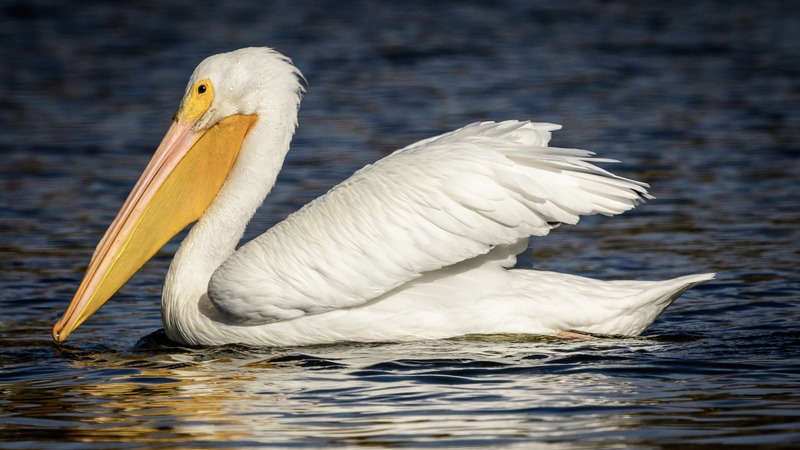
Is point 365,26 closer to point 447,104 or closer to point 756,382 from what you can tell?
point 447,104

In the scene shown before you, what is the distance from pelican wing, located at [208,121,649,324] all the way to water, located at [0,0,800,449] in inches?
11.6

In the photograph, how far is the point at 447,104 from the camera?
12.1 m

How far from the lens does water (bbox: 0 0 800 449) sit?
454 centimetres

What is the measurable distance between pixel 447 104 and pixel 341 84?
1.59 m

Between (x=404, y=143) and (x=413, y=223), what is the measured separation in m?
5.11

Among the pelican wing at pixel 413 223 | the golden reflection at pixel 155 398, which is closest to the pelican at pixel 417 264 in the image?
the pelican wing at pixel 413 223

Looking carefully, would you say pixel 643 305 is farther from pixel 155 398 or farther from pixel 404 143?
pixel 404 143

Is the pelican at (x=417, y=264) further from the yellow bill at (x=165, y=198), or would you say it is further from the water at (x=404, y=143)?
the water at (x=404, y=143)

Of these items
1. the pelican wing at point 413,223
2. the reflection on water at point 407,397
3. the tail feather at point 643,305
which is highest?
the pelican wing at point 413,223

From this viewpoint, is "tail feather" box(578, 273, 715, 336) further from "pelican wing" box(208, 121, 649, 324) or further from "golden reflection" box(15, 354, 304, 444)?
"golden reflection" box(15, 354, 304, 444)

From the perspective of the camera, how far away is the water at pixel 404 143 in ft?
14.9

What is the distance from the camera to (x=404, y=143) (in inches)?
414

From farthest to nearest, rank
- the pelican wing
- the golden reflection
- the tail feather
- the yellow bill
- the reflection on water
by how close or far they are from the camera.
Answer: the yellow bill, the tail feather, the pelican wing, the golden reflection, the reflection on water

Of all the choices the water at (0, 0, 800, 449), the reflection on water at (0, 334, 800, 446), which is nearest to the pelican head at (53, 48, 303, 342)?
the water at (0, 0, 800, 449)
